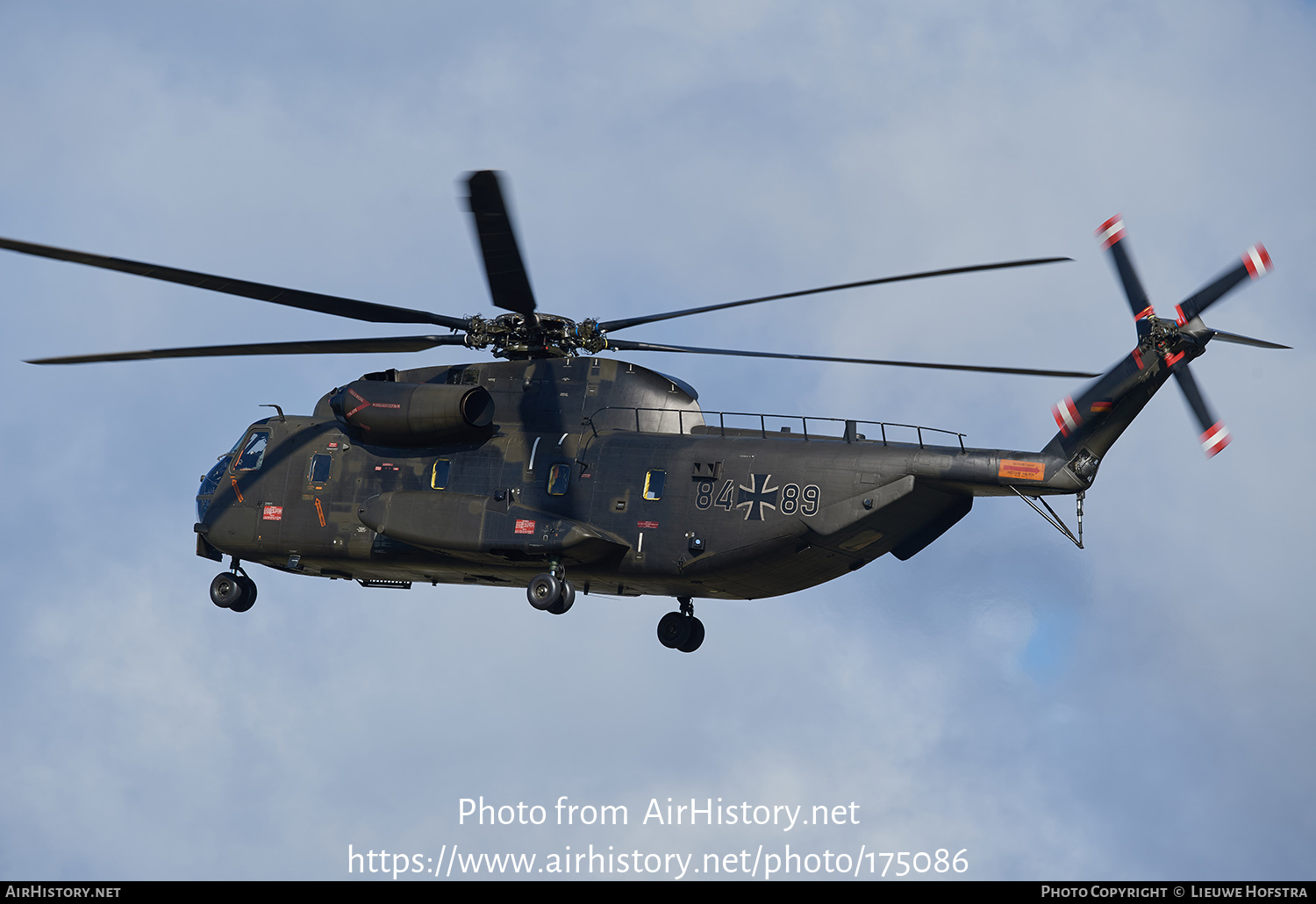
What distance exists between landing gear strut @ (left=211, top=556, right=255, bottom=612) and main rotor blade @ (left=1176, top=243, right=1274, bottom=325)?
19.5 m

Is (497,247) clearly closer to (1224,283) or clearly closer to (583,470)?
(583,470)

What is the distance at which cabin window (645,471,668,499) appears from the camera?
91.3 ft

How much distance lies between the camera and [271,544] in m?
31.0

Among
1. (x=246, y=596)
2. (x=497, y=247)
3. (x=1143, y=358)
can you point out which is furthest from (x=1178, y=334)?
(x=246, y=596)

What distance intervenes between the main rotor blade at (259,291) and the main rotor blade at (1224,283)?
13.2m

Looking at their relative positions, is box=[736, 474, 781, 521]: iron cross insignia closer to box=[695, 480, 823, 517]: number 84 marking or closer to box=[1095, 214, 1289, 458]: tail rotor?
box=[695, 480, 823, 517]: number 84 marking

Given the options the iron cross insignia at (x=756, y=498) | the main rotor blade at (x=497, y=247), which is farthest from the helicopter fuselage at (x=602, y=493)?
the main rotor blade at (x=497, y=247)

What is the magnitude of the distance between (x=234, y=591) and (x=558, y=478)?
8.19m

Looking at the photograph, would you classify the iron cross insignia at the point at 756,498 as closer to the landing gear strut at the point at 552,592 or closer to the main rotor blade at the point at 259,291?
the landing gear strut at the point at 552,592

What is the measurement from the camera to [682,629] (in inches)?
1194

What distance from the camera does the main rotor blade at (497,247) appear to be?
23.4 m

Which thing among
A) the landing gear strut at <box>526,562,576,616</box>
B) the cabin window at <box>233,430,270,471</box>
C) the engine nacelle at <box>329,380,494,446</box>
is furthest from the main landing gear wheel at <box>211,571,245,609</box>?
the landing gear strut at <box>526,562,576,616</box>

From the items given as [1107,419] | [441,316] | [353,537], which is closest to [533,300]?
[441,316]
